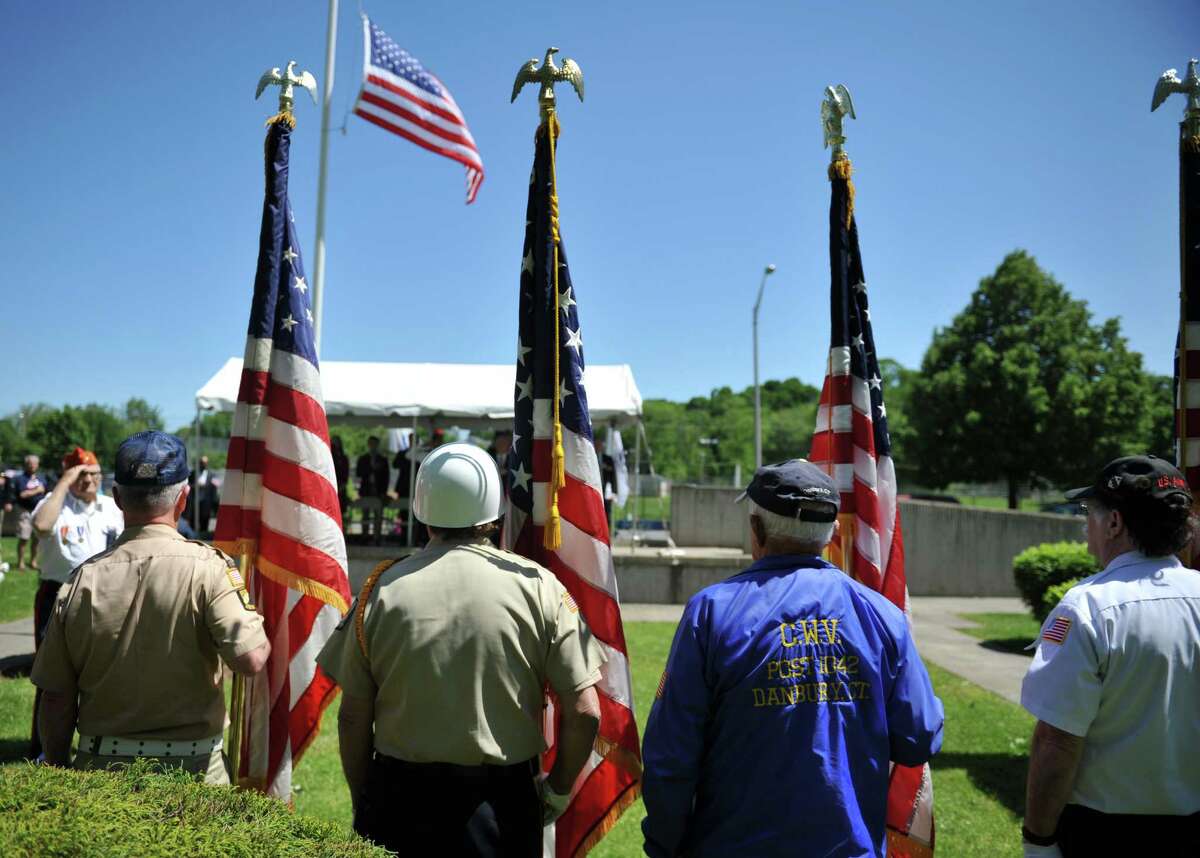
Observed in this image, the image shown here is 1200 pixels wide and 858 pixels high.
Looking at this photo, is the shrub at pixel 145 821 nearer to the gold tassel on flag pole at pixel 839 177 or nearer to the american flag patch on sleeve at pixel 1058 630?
the american flag patch on sleeve at pixel 1058 630

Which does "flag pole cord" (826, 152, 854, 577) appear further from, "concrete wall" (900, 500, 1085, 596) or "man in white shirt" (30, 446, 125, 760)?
"concrete wall" (900, 500, 1085, 596)

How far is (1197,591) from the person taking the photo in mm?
2457

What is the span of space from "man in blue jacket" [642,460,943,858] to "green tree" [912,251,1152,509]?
3300 centimetres

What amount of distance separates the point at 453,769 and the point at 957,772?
203 inches

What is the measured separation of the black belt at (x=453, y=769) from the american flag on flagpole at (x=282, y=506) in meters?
1.50

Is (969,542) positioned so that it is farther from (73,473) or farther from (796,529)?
(796,529)

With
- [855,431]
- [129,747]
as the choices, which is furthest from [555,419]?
[129,747]

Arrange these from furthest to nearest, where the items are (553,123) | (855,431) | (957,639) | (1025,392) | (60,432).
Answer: (60,432) < (1025,392) < (957,639) < (855,431) < (553,123)

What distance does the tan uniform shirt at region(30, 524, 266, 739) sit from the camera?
2863mm

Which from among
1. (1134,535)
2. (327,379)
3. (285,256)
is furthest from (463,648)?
(327,379)

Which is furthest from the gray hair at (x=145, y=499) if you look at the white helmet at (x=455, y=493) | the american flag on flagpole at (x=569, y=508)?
the american flag on flagpole at (x=569, y=508)

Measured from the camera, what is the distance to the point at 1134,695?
2.40 meters

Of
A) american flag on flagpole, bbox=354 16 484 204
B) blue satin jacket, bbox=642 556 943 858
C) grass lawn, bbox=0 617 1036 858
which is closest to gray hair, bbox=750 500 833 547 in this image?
blue satin jacket, bbox=642 556 943 858

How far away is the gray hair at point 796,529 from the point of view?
2523mm
